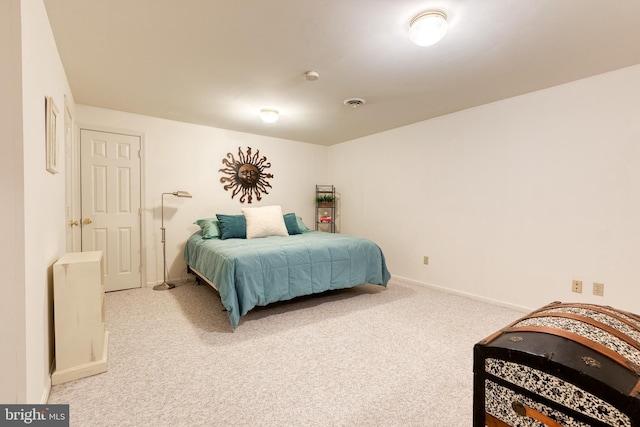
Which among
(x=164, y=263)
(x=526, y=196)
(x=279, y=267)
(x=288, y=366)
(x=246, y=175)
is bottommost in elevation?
(x=288, y=366)

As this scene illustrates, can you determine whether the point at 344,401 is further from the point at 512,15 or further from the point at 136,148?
the point at 136,148

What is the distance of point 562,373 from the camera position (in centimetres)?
86

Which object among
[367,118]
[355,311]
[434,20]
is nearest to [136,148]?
[367,118]

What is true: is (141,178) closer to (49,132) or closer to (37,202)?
(49,132)

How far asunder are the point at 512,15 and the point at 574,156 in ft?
5.33

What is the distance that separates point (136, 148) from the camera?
3617 millimetres

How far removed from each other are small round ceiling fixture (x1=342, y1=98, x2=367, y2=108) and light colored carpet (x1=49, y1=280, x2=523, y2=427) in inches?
86.4

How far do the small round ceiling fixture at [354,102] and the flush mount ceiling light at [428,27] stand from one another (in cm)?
130

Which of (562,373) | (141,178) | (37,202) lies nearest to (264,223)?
(141,178)

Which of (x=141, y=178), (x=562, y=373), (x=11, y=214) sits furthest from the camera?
(x=141, y=178)

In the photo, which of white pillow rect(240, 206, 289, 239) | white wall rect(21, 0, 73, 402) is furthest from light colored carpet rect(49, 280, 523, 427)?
white pillow rect(240, 206, 289, 239)

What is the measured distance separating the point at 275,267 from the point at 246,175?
2.18 meters

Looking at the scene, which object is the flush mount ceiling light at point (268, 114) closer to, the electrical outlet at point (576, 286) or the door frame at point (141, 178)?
the door frame at point (141, 178)

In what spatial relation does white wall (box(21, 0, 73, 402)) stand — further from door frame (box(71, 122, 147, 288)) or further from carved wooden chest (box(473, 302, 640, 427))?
carved wooden chest (box(473, 302, 640, 427))
